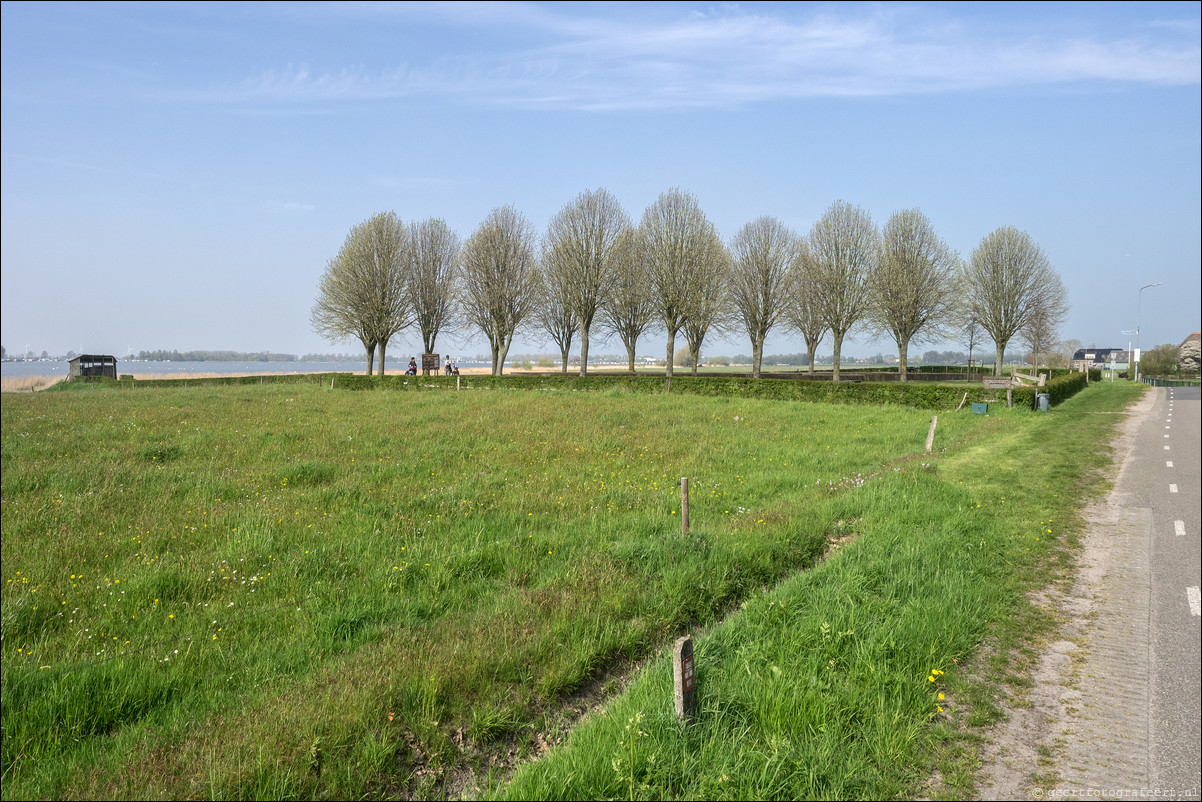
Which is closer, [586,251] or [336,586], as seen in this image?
[336,586]

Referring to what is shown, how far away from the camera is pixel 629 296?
172 ft

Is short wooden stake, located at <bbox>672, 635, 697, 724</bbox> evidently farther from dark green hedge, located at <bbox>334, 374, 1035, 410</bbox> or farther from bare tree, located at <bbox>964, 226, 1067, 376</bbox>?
bare tree, located at <bbox>964, 226, 1067, 376</bbox>

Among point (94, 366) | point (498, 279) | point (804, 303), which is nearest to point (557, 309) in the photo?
point (498, 279)

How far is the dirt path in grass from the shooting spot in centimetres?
381

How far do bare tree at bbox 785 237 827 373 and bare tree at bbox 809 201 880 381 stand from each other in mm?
733

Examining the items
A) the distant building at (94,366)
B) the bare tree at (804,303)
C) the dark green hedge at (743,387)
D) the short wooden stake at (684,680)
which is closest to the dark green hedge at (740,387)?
the dark green hedge at (743,387)

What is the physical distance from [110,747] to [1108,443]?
2230 cm

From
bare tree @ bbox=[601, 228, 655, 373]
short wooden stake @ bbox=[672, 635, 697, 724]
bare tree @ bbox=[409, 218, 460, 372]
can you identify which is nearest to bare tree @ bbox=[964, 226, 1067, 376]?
bare tree @ bbox=[601, 228, 655, 373]

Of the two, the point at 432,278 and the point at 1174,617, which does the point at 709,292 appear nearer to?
the point at 432,278

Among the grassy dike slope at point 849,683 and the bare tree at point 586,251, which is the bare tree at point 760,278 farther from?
the grassy dike slope at point 849,683

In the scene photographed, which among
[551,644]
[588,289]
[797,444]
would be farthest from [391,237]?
[551,644]

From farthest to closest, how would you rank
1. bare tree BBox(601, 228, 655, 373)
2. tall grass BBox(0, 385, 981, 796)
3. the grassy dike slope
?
bare tree BBox(601, 228, 655, 373) → tall grass BBox(0, 385, 981, 796) → the grassy dike slope

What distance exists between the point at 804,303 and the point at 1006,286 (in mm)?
18326

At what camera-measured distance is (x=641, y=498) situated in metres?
10.6
